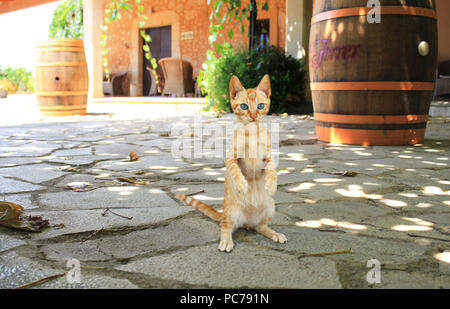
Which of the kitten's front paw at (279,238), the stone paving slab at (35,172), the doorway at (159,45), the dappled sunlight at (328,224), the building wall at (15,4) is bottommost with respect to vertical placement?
the dappled sunlight at (328,224)

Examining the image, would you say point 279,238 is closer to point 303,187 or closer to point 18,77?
point 303,187

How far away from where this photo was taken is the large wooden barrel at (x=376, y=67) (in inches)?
145

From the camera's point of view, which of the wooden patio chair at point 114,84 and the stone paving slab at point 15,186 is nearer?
the stone paving slab at point 15,186

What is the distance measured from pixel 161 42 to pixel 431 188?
13.0m

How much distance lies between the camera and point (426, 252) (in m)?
1.48

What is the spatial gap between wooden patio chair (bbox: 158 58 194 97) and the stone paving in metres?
8.54

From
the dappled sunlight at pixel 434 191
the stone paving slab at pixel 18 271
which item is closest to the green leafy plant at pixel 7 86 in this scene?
the stone paving slab at pixel 18 271

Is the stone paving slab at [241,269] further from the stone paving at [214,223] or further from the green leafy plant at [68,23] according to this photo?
the green leafy plant at [68,23]

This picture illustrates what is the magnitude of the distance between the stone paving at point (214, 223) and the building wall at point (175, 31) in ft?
29.2

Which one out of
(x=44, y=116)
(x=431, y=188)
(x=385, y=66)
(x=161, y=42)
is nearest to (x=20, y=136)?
(x=44, y=116)

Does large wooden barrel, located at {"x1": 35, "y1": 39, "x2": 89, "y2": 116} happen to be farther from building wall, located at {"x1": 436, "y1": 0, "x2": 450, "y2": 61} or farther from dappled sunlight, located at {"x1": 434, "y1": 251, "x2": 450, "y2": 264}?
building wall, located at {"x1": 436, "y1": 0, "x2": 450, "y2": 61}

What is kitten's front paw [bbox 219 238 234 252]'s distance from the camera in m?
1.47

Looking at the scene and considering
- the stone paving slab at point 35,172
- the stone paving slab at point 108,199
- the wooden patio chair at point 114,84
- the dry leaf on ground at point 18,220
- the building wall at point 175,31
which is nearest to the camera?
the dry leaf on ground at point 18,220
